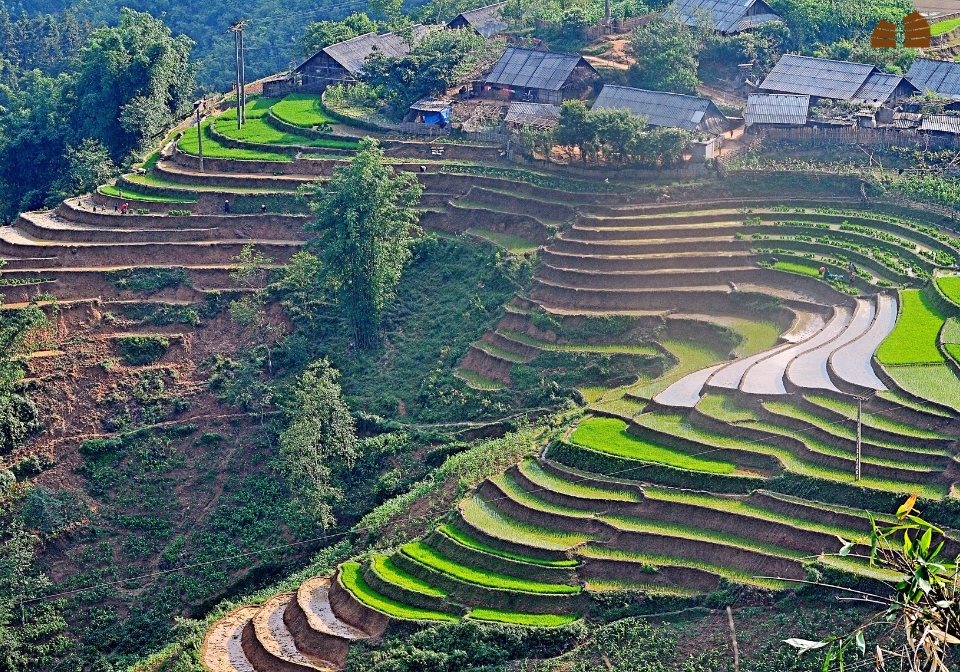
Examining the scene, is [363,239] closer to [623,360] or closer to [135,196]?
[623,360]

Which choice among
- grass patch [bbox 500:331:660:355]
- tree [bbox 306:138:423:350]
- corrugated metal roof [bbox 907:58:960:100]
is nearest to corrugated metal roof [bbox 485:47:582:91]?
tree [bbox 306:138:423:350]

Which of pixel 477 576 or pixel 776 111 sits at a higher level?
pixel 776 111

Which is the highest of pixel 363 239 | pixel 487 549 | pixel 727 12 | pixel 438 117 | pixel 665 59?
pixel 727 12

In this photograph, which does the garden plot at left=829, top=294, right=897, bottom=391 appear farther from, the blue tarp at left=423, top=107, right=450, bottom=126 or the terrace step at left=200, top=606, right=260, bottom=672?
the blue tarp at left=423, top=107, right=450, bottom=126

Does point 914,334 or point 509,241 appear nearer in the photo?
point 914,334

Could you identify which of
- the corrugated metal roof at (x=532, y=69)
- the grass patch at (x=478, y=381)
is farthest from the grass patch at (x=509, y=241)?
the corrugated metal roof at (x=532, y=69)

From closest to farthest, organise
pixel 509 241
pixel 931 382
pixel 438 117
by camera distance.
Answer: pixel 931 382, pixel 509 241, pixel 438 117

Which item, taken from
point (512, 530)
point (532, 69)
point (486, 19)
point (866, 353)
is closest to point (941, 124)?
point (866, 353)
